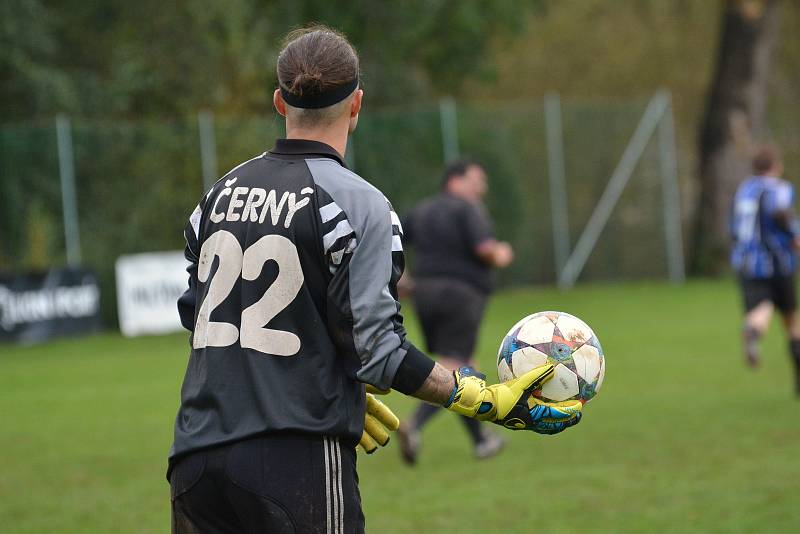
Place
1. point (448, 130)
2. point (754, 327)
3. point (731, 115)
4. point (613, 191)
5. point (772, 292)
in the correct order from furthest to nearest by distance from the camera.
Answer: point (731, 115)
point (613, 191)
point (448, 130)
point (772, 292)
point (754, 327)

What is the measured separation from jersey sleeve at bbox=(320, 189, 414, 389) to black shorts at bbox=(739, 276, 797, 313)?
28.7ft

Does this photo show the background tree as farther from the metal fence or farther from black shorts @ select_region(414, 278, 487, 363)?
black shorts @ select_region(414, 278, 487, 363)

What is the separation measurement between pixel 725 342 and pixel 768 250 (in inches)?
181

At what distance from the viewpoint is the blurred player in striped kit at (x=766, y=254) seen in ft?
38.0

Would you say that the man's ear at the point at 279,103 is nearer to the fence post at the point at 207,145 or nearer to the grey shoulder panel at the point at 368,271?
the grey shoulder panel at the point at 368,271

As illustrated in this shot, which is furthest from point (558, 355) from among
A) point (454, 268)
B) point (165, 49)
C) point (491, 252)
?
point (165, 49)

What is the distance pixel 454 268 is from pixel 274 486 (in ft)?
21.2

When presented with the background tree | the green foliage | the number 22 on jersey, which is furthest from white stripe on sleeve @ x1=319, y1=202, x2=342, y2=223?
the background tree

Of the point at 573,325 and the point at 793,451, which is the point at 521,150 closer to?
the point at 793,451

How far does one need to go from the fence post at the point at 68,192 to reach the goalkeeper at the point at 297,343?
1681 centimetres

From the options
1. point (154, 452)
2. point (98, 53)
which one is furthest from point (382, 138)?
point (154, 452)

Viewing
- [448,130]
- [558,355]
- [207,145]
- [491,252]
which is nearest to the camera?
[558,355]

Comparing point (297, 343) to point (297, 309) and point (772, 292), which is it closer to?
point (297, 309)

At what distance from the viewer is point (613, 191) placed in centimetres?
2542
